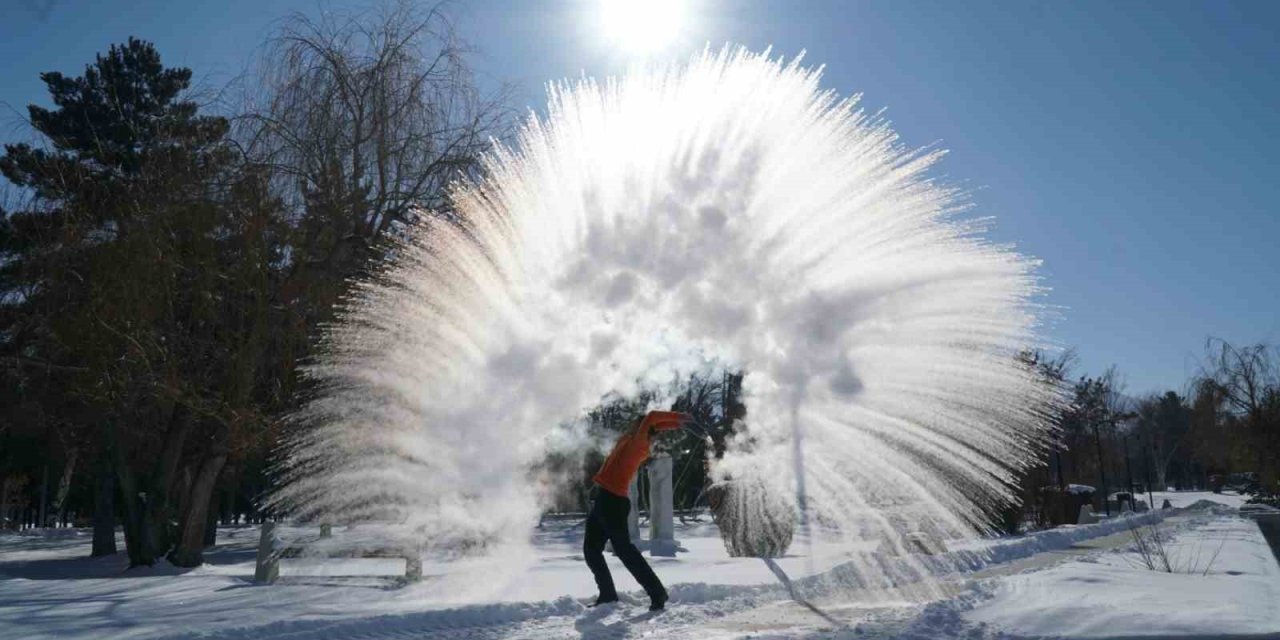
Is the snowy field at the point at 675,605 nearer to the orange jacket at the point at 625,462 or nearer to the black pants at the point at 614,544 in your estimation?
the black pants at the point at 614,544

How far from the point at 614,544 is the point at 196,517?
36.2 ft

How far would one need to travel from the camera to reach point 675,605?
911 cm

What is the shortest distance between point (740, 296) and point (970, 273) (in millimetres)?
2546

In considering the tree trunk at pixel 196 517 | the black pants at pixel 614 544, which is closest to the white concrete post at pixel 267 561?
the tree trunk at pixel 196 517

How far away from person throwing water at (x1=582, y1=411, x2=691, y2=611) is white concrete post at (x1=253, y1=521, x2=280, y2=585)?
5.92 m

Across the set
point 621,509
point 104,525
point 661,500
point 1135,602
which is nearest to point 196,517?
point 661,500

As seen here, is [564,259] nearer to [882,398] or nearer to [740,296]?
[740,296]

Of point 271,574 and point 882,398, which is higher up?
point 882,398

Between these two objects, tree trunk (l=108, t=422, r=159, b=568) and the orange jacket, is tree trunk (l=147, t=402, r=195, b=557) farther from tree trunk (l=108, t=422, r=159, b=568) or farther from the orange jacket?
the orange jacket

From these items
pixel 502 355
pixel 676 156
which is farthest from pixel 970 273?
pixel 502 355

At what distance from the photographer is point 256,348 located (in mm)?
14031

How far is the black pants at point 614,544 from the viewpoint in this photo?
852 cm

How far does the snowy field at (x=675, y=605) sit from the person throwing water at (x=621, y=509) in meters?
0.26

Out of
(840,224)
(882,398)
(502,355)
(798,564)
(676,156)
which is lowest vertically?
(798,564)
